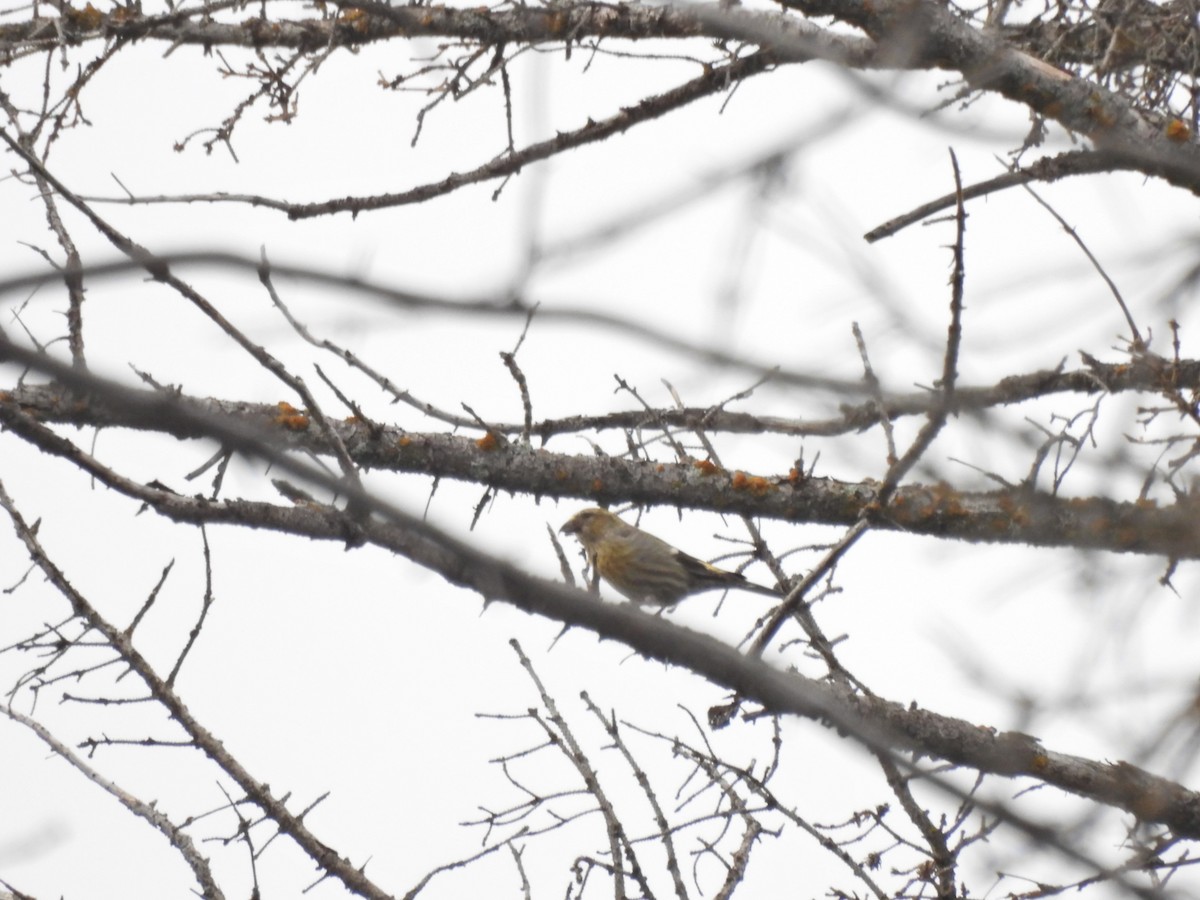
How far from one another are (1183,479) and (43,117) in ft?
13.7

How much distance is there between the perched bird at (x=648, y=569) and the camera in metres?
7.88

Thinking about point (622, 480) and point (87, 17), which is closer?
point (622, 480)

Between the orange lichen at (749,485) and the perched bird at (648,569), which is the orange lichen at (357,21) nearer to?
the orange lichen at (749,485)

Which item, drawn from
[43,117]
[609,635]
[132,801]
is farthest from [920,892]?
[43,117]

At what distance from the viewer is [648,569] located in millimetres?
7906

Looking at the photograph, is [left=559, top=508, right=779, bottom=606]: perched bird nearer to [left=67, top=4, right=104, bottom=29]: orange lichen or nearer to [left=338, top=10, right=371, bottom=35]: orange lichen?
[left=338, top=10, right=371, bottom=35]: orange lichen

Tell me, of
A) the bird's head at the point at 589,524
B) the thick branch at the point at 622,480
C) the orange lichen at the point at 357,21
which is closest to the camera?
the thick branch at the point at 622,480

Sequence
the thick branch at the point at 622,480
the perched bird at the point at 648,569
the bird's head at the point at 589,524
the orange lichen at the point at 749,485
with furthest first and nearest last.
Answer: the bird's head at the point at 589,524 < the perched bird at the point at 648,569 < the orange lichen at the point at 749,485 < the thick branch at the point at 622,480

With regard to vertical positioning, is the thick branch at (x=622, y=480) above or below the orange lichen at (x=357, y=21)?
below

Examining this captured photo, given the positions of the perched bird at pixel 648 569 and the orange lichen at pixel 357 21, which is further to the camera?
the perched bird at pixel 648 569

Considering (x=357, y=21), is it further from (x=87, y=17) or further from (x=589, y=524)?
(x=589, y=524)

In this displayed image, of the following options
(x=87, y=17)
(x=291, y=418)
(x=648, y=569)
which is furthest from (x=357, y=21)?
(x=648, y=569)

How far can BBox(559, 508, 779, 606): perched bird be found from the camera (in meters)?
7.88

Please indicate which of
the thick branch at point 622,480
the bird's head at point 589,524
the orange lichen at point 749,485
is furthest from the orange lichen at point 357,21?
the bird's head at point 589,524
